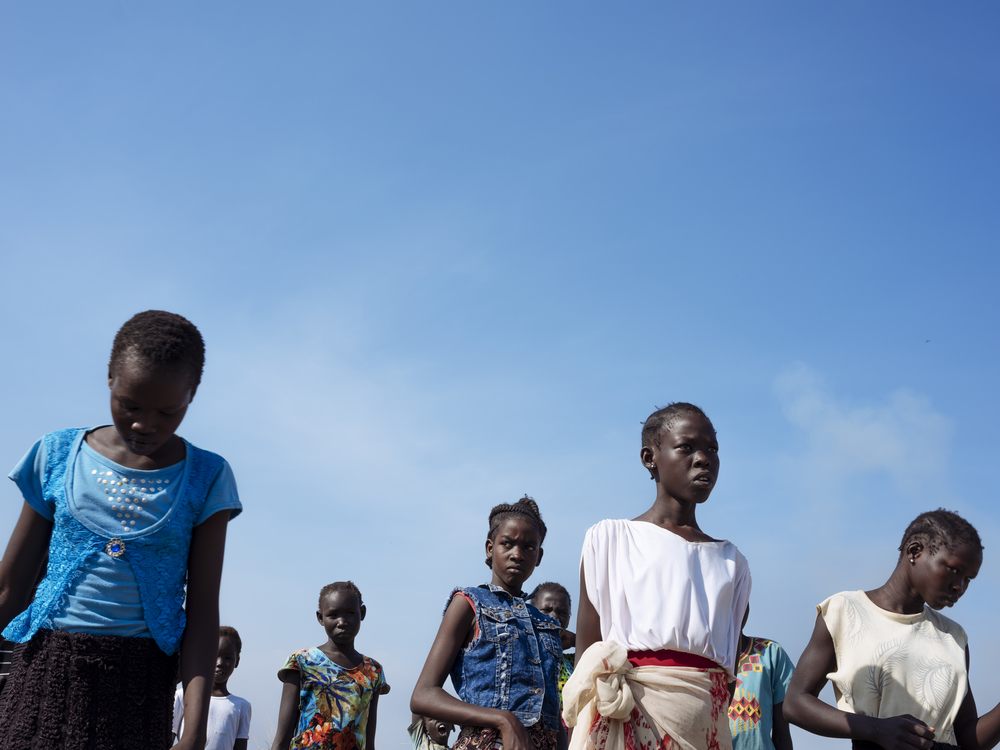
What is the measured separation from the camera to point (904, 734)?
12.8ft

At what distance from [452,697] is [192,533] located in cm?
158

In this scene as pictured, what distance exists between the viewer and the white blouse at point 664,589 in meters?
3.62

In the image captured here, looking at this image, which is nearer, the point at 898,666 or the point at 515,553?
the point at 898,666

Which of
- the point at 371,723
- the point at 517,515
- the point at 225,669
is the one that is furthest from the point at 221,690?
the point at 517,515

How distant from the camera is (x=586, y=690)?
355 cm

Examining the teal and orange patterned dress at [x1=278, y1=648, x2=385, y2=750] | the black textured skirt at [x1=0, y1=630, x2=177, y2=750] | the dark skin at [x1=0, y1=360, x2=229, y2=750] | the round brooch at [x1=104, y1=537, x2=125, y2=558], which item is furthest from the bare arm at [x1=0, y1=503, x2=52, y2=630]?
the teal and orange patterned dress at [x1=278, y1=648, x2=385, y2=750]

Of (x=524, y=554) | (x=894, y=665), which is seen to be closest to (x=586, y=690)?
(x=524, y=554)

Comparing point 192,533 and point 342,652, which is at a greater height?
point 342,652

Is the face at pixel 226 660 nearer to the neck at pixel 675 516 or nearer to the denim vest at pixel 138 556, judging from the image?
the neck at pixel 675 516

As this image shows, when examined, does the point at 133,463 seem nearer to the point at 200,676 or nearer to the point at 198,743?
the point at 200,676

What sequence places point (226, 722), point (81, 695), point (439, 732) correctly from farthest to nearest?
1. point (226, 722)
2. point (439, 732)
3. point (81, 695)

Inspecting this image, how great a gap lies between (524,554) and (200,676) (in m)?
2.15

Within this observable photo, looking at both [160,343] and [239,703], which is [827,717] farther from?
[239,703]

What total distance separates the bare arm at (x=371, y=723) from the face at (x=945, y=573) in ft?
13.5
